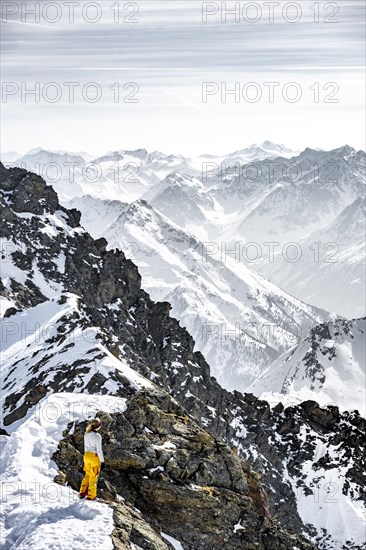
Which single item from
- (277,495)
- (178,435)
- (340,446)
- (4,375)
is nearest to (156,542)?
(178,435)

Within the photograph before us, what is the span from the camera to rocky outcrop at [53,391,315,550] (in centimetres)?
2714

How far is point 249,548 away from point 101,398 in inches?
337

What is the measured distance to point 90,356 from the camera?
202ft

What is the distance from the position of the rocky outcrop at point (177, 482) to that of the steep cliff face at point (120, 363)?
974 inches

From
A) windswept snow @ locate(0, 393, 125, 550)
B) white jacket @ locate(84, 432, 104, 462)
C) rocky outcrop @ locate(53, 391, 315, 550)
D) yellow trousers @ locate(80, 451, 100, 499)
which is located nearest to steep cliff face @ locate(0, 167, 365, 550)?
Result: rocky outcrop @ locate(53, 391, 315, 550)

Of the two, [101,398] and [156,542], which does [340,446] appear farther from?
[156,542]

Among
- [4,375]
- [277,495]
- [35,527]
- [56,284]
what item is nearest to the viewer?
[35,527]

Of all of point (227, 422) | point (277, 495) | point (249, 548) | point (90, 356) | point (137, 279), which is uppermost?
point (249, 548)

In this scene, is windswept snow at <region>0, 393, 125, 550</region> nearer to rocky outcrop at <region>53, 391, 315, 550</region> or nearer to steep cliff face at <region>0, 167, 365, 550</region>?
rocky outcrop at <region>53, 391, 315, 550</region>

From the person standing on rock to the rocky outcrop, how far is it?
1947 mm

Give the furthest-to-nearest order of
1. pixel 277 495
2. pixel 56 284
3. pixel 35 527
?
pixel 56 284, pixel 277 495, pixel 35 527

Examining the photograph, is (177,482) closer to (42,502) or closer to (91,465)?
(91,465)

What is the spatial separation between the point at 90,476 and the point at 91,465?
1.29ft

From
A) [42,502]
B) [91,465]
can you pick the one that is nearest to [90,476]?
[91,465]
